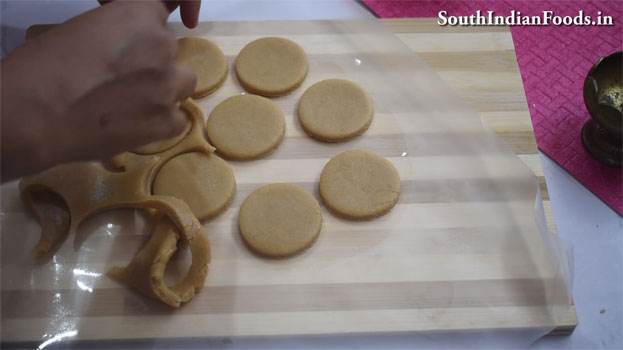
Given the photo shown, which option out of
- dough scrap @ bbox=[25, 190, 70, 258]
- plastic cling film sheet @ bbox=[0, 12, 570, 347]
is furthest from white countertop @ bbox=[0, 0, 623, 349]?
dough scrap @ bbox=[25, 190, 70, 258]

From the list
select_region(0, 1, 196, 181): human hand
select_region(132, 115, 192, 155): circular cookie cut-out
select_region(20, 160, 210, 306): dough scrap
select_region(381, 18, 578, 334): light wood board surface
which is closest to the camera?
select_region(0, 1, 196, 181): human hand

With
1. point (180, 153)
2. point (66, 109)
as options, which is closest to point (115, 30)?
point (66, 109)

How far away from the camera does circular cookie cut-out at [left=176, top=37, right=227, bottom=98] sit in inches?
59.1

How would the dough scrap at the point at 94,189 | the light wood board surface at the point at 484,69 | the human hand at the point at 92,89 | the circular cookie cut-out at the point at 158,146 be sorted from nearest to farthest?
the human hand at the point at 92,89 < the dough scrap at the point at 94,189 < the circular cookie cut-out at the point at 158,146 < the light wood board surface at the point at 484,69

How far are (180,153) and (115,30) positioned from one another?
0.50m

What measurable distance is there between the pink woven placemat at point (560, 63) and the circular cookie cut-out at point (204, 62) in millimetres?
565

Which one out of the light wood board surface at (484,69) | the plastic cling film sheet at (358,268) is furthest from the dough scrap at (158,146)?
the light wood board surface at (484,69)

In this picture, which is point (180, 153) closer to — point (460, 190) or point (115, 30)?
point (115, 30)

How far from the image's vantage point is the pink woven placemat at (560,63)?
4.90 feet

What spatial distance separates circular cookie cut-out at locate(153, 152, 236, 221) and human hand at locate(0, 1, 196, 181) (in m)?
0.33

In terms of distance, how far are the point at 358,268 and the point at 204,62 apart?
74 centimetres

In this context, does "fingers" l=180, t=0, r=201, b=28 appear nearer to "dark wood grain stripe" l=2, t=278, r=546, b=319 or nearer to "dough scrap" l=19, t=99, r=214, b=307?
"dough scrap" l=19, t=99, r=214, b=307

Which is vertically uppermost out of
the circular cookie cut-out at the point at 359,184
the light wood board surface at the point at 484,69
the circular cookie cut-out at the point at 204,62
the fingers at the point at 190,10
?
the fingers at the point at 190,10

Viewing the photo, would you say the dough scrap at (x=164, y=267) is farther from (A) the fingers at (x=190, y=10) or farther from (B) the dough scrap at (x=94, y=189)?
(A) the fingers at (x=190, y=10)
